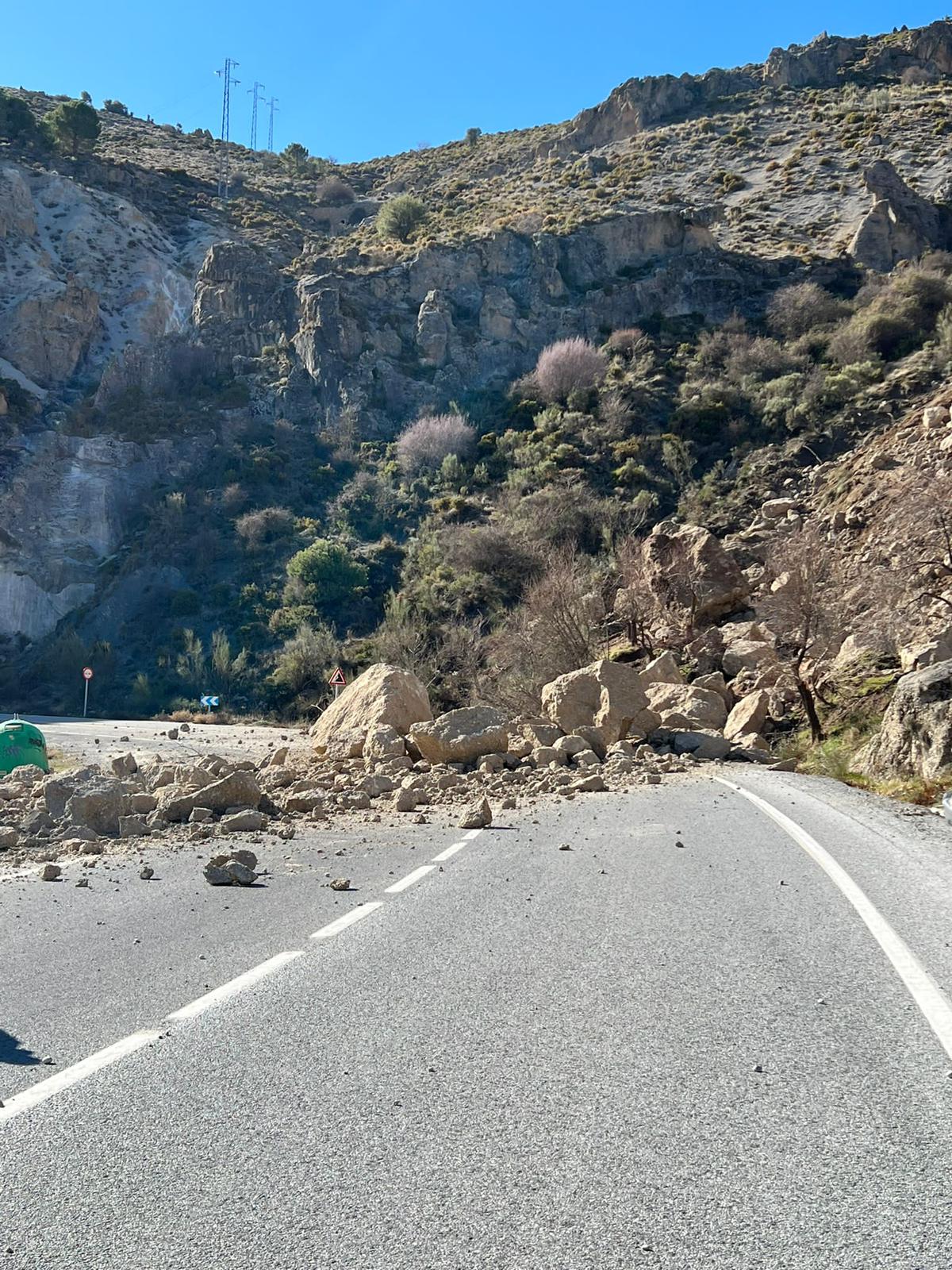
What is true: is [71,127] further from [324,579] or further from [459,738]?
[459,738]

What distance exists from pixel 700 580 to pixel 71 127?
67.1m

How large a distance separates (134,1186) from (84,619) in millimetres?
48176

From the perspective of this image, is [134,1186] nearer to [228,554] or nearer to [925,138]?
[228,554]

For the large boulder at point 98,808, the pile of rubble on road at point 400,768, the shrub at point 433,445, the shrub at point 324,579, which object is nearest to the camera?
the large boulder at point 98,808

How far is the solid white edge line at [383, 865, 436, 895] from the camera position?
24.2 feet

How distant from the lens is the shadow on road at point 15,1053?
3.85 m

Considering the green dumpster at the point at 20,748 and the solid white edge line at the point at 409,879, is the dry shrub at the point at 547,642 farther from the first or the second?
the solid white edge line at the point at 409,879

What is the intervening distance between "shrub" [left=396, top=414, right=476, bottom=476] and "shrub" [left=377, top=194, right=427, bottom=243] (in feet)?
83.2

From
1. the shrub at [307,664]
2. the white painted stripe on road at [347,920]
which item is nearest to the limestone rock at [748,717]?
the white painted stripe on road at [347,920]

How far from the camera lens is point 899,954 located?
5270mm

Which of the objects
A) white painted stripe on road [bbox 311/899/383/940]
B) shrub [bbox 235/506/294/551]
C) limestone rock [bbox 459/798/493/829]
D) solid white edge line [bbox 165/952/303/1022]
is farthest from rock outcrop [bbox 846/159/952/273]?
solid white edge line [bbox 165/952/303/1022]

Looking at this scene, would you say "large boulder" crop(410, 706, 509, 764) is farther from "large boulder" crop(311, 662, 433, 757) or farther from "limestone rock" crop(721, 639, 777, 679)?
"limestone rock" crop(721, 639, 777, 679)

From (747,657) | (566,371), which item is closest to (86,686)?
(747,657)

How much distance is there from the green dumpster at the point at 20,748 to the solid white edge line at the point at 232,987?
1641 cm
